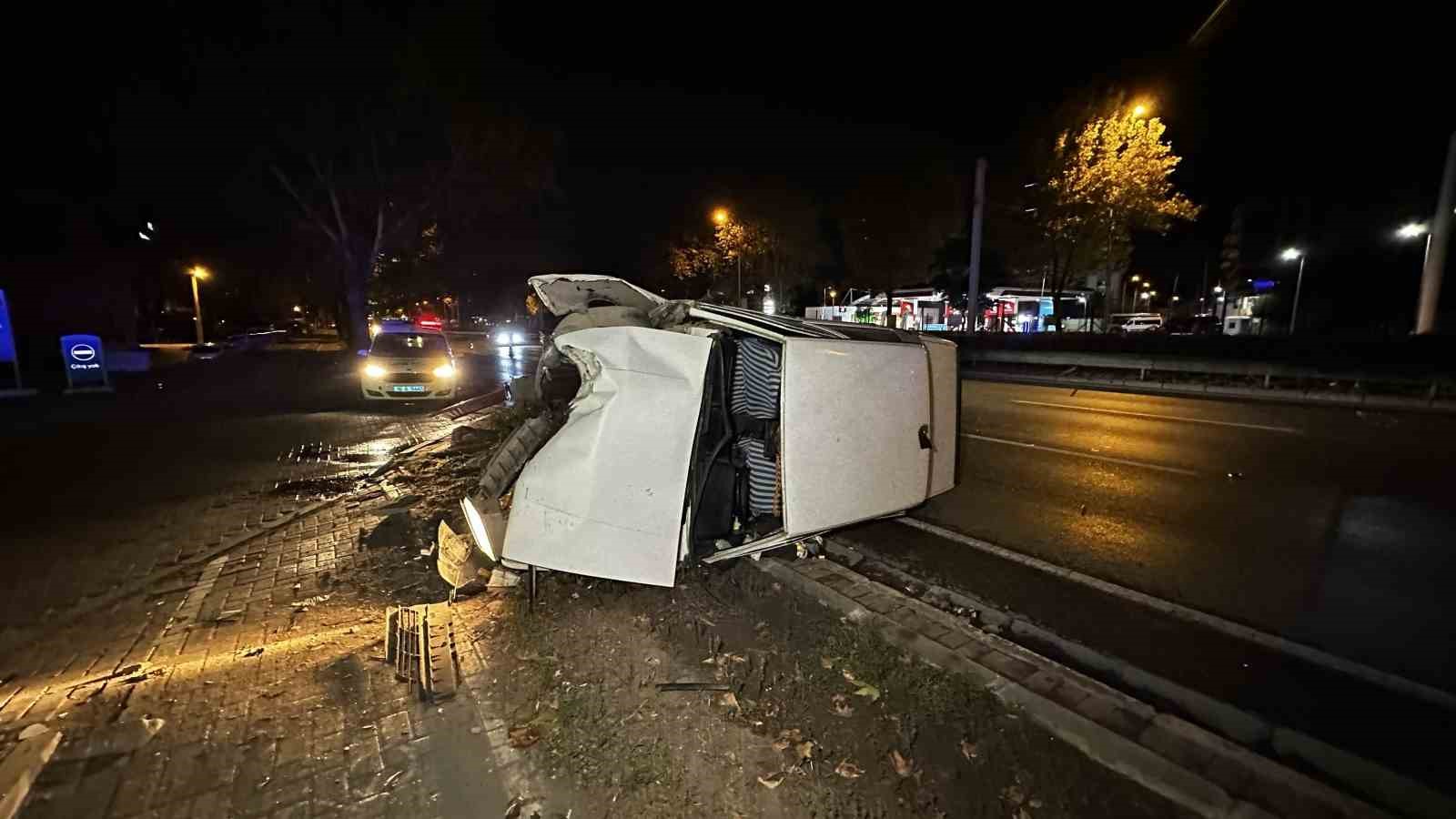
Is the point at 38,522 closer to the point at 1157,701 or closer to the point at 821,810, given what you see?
the point at 821,810

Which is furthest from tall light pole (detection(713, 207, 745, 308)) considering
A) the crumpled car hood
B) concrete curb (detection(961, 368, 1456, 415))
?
the crumpled car hood

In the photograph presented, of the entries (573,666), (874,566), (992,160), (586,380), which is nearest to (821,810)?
(573,666)

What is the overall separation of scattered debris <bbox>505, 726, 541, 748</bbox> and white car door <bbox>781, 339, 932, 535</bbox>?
5.72 ft

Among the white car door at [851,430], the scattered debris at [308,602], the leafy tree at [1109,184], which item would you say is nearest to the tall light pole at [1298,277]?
the leafy tree at [1109,184]

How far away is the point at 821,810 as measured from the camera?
8.16ft

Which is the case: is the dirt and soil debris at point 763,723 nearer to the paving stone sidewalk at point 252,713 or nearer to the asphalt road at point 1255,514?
the paving stone sidewalk at point 252,713

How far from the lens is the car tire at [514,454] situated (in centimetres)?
475

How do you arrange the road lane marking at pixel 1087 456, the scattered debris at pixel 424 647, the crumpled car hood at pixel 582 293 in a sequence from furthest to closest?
1. the road lane marking at pixel 1087 456
2. the crumpled car hood at pixel 582 293
3. the scattered debris at pixel 424 647

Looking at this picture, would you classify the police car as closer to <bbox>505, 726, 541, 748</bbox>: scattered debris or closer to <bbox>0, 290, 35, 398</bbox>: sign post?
<bbox>0, 290, 35, 398</bbox>: sign post

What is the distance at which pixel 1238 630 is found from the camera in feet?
12.5

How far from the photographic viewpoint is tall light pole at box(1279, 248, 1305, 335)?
26047 millimetres

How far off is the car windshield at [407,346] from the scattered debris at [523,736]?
12.4 m

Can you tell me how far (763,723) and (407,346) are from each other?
13.5 m

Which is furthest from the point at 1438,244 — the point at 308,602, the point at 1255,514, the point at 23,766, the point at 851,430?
the point at 23,766
